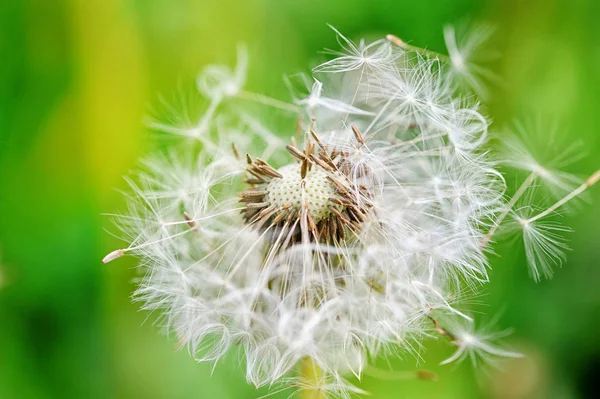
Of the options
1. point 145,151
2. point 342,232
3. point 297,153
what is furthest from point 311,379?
point 145,151

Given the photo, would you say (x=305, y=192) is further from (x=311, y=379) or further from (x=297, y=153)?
(x=311, y=379)

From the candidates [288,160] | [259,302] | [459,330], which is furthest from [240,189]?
[459,330]

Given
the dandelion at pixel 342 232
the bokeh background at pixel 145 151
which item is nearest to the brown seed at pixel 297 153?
the dandelion at pixel 342 232

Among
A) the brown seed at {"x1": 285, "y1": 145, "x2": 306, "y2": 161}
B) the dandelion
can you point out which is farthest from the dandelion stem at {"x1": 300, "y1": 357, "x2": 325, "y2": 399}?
the brown seed at {"x1": 285, "y1": 145, "x2": 306, "y2": 161}

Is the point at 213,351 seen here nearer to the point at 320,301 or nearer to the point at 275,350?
the point at 275,350

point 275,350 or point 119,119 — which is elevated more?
point 119,119

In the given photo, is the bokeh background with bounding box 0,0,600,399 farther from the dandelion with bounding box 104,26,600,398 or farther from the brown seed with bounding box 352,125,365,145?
the brown seed with bounding box 352,125,365,145
